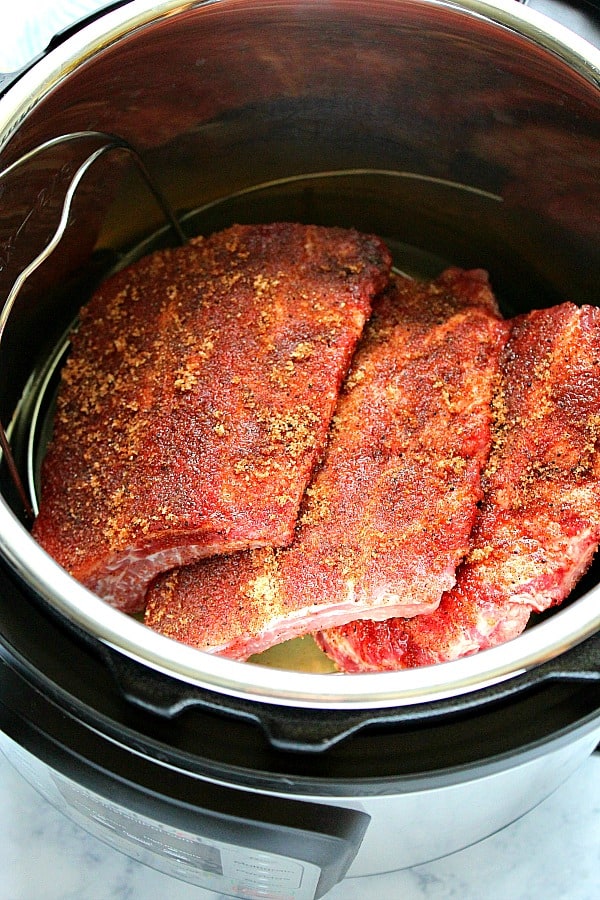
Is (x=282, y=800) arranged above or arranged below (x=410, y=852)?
above

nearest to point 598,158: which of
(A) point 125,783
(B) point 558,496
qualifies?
(B) point 558,496

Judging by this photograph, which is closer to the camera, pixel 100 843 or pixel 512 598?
pixel 512 598

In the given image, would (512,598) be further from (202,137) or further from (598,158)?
(202,137)

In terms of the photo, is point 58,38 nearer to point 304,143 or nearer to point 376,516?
point 304,143

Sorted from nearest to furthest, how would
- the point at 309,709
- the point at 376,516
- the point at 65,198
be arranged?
1. the point at 309,709
2. the point at 376,516
3. the point at 65,198

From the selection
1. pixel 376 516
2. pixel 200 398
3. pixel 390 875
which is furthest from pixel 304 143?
pixel 390 875

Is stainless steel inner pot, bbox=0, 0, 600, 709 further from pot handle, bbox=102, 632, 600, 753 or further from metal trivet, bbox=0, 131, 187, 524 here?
pot handle, bbox=102, 632, 600, 753
